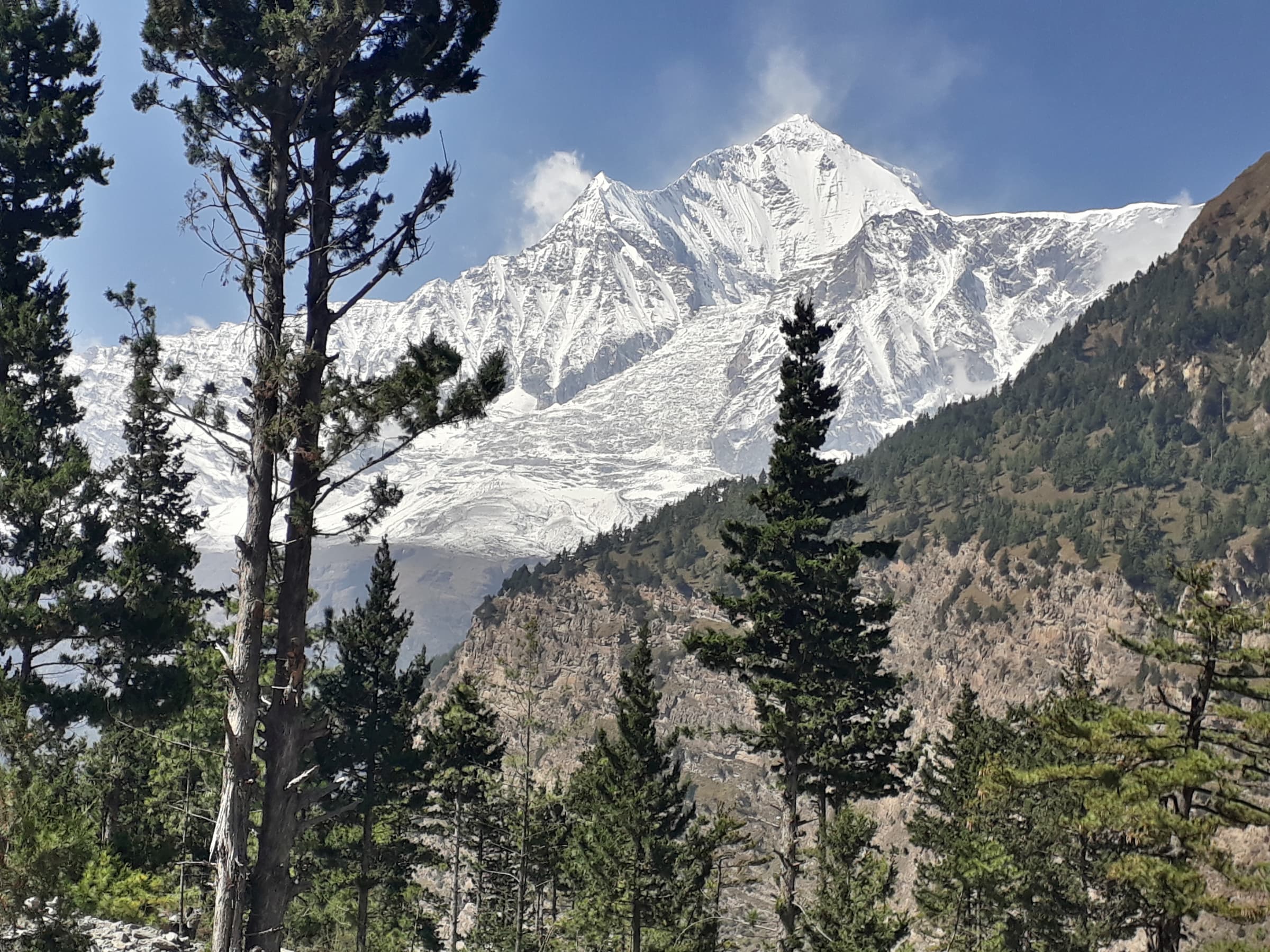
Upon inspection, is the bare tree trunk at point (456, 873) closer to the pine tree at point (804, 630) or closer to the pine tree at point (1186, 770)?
the pine tree at point (804, 630)

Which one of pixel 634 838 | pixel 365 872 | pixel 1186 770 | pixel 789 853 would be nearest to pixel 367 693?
pixel 365 872

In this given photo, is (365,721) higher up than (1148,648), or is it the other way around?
(1148,648)

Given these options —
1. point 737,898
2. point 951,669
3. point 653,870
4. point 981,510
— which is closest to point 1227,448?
point 981,510

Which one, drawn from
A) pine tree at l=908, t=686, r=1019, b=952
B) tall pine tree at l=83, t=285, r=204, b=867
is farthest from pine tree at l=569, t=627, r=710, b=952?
tall pine tree at l=83, t=285, r=204, b=867

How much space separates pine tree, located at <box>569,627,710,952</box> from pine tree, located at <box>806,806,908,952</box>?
26.6 ft

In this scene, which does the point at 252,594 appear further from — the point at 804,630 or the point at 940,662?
the point at 940,662

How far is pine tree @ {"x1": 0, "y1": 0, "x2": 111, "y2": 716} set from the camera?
18.7m

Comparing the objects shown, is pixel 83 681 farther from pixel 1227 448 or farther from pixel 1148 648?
pixel 1227 448

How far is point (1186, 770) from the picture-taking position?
12.2m

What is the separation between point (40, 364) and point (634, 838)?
24.7m

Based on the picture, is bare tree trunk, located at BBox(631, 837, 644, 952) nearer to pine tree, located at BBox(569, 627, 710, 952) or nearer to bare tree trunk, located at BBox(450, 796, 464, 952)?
pine tree, located at BBox(569, 627, 710, 952)

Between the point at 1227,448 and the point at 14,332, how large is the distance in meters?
210

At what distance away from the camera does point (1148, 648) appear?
1422 centimetres

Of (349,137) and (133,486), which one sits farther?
(133,486)
